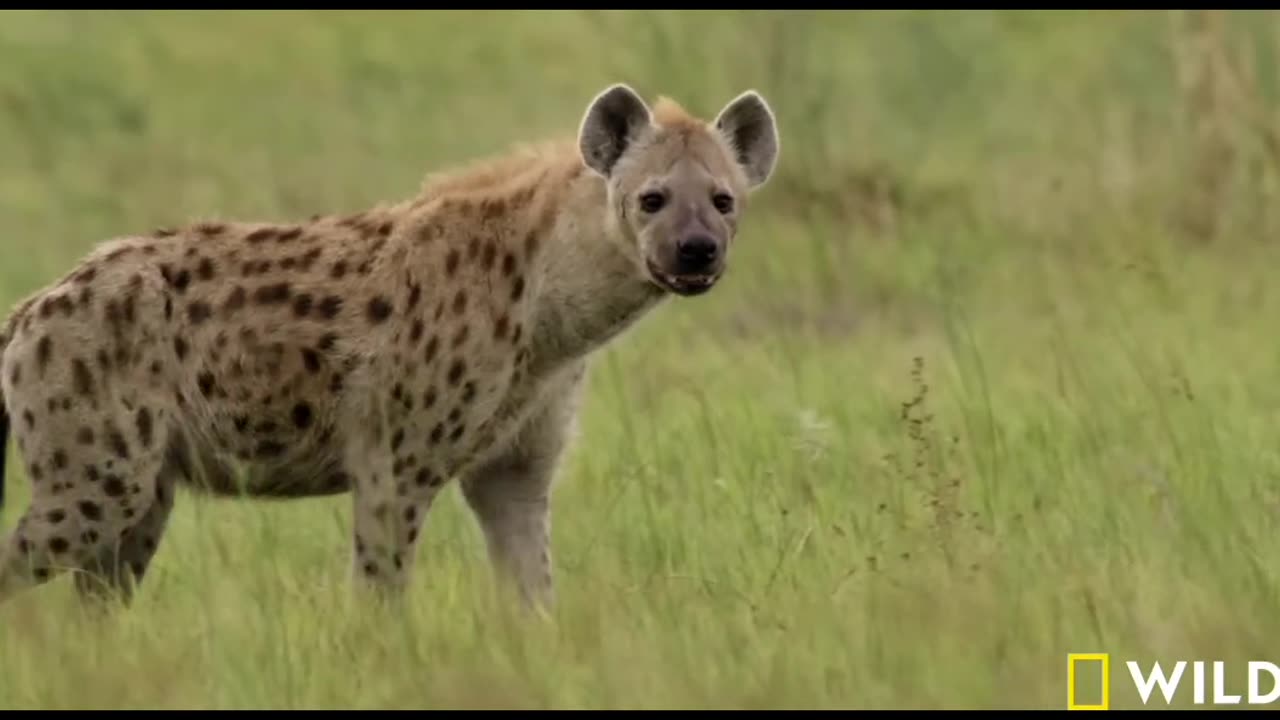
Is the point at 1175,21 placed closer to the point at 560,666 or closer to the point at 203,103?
the point at 203,103

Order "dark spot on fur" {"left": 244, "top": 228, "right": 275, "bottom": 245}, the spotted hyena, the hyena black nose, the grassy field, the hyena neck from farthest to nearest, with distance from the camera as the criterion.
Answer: "dark spot on fur" {"left": 244, "top": 228, "right": 275, "bottom": 245}, the hyena neck, the spotted hyena, the hyena black nose, the grassy field

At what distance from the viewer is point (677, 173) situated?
560cm

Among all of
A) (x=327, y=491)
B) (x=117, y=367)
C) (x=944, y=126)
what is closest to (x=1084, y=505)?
(x=327, y=491)

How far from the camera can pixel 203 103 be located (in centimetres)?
1404

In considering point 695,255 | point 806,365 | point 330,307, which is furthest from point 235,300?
point 806,365

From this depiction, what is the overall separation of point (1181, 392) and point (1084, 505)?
42.8 inches

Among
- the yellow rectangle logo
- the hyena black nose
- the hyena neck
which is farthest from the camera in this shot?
the hyena neck

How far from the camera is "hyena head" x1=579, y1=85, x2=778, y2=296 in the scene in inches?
214

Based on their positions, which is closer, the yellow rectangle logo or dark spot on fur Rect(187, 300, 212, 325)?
the yellow rectangle logo

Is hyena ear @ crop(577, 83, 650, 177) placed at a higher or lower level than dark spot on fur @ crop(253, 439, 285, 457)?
higher

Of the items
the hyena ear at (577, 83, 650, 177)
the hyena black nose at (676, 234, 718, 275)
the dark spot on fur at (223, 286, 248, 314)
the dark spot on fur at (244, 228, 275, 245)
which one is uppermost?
the hyena ear at (577, 83, 650, 177)

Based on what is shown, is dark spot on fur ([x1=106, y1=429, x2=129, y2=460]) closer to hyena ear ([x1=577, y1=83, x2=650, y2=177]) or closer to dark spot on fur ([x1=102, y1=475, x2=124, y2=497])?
dark spot on fur ([x1=102, y1=475, x2=124, y2=497])

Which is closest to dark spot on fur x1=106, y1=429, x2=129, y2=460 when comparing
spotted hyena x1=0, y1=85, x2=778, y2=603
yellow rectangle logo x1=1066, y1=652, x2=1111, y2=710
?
spotted hyena x1=0, y1=85, x2=778, y2=603

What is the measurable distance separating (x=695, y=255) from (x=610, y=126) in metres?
0.46
